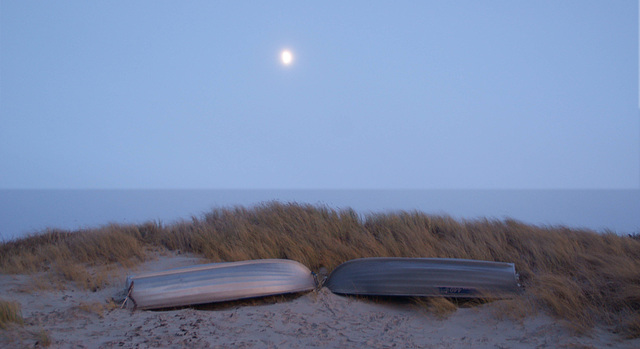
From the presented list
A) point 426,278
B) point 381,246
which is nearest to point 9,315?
point 426,278

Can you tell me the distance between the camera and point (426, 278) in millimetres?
5246

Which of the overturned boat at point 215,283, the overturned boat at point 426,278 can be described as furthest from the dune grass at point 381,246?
the overturned boat at point 215,283

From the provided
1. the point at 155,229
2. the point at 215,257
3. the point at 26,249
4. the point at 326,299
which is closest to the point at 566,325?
the point at 326,299

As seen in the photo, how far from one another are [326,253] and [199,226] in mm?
3169

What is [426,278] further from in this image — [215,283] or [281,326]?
[215,283]

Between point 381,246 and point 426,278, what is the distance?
5.26 feet

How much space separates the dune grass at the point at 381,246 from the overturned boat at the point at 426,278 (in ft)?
1.30

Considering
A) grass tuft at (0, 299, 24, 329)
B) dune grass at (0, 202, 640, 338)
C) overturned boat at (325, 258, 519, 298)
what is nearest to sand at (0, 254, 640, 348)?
grass tuft at (0, 299, 24, 329)

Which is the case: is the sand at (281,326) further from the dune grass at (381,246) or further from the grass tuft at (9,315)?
the dune grass at (381,246)

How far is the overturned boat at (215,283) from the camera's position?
4.91 metres

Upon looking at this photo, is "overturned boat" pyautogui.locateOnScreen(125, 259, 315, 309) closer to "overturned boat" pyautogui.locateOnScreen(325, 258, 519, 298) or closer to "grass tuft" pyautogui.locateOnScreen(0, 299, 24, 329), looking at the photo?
"overturned boat" pyautogui.locateOnScreen(325, 258, 519, 298)

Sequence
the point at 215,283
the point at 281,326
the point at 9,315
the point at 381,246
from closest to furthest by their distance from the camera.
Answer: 1. the point at 9,315
2. the point at 281,326
3. the point at 215,283
4. the point at 381,246

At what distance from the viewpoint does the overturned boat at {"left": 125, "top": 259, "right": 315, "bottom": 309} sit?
4.91 metres

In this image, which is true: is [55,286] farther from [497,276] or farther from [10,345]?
[497,276]
